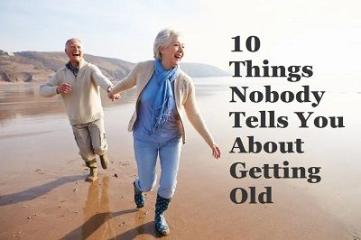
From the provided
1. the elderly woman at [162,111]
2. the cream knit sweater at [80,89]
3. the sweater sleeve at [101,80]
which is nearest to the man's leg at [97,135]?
the cream knit sweater at [80,89]

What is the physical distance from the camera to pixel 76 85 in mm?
4980

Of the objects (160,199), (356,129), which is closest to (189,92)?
(160,199)

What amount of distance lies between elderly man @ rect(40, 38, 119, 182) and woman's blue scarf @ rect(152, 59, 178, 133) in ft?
4.63

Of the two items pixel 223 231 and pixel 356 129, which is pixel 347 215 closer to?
pixel 223 231

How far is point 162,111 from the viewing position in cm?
354

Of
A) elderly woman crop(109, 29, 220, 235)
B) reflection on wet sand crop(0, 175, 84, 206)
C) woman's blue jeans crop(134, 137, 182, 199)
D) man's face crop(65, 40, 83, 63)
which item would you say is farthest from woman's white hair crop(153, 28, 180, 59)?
reflection on wet sand crop(0, 175, 84, 206)

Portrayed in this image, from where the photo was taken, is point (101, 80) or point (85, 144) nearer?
point (101, 80)

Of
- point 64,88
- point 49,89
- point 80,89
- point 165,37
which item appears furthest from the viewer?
point 80,89

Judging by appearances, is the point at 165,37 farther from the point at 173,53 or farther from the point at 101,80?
the point at 101,80

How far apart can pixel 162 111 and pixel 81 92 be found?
190 cm

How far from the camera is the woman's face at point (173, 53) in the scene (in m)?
3.38

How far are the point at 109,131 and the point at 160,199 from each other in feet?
17.9

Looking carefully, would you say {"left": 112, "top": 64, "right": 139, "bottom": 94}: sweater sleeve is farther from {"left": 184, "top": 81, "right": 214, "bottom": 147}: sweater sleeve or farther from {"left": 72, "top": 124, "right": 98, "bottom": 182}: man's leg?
{"left": 72, "top": 124, "right": 98, "bottom": 182}: man's leg

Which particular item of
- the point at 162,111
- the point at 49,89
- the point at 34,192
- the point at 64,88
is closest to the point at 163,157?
the point at 162,111
